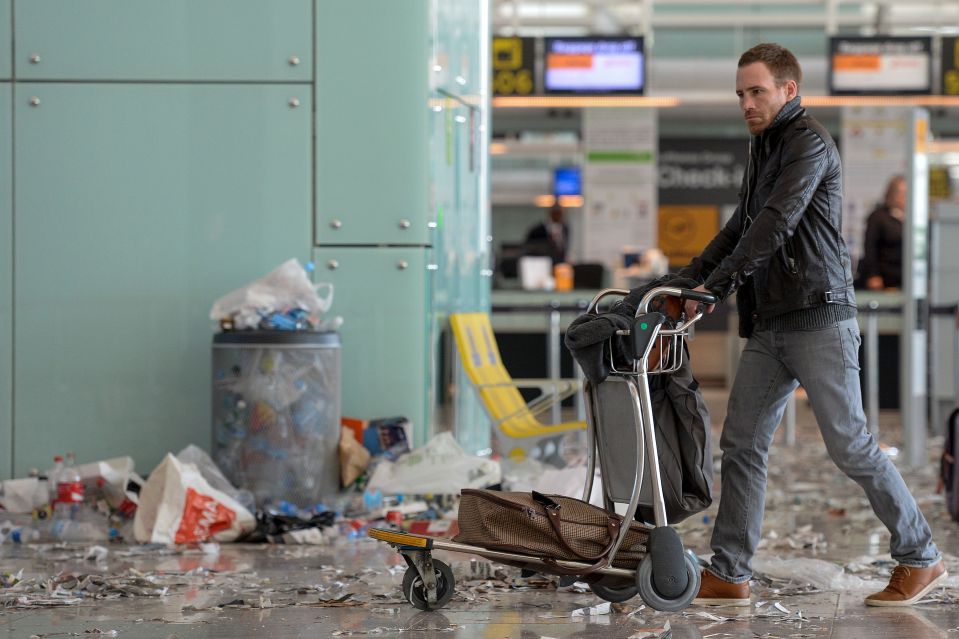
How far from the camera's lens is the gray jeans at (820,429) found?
3.90 metres

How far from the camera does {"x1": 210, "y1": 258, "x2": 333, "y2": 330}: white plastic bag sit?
611 cm

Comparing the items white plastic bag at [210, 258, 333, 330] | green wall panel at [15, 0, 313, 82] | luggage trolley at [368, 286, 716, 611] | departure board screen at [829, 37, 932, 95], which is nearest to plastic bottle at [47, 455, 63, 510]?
white plastic bag at [210, 258, 333, 330]

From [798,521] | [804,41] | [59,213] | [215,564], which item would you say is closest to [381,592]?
[215,564]

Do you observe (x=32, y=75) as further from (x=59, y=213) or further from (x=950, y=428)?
(x=950, y=428)

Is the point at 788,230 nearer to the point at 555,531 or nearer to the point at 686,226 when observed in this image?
the point at 555,531

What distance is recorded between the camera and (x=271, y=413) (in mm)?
6016

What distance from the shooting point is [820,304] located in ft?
12.8

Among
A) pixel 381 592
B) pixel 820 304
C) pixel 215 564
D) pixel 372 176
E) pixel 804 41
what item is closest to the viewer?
pixel 820 304

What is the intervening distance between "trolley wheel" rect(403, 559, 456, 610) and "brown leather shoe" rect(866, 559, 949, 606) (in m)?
1.29

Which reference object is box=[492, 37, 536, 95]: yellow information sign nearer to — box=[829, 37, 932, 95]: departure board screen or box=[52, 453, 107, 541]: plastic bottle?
box=[829, 37, 932, 95]: departure board screen

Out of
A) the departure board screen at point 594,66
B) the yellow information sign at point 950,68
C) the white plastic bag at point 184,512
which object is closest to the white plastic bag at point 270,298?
the white plastic bag at point 184,512

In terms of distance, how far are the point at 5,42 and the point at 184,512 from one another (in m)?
2.72

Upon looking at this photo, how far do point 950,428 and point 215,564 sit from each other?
321 cm

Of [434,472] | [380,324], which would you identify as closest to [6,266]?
[380,324]
